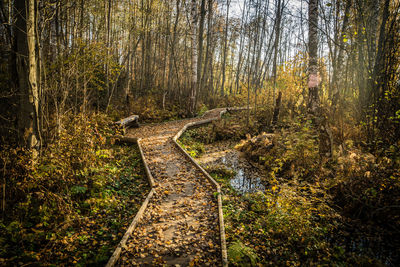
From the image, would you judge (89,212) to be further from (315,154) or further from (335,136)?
(335,136)

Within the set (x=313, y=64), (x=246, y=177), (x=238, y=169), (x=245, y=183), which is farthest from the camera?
(x=313, y=64)

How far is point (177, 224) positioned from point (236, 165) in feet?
15.1

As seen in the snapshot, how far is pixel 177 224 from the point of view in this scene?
409cm

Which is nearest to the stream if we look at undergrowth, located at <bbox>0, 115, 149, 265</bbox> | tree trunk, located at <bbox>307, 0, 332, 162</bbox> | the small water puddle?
the small water puddle

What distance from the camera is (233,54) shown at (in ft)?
107

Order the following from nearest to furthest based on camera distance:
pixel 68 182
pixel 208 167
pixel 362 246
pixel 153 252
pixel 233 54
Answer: pixel 153 252, pixel 362 246, pixel 68 182, pixel 208 167, pixel 233 54

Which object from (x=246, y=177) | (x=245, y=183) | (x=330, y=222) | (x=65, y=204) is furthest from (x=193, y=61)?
(x=330, y=222)

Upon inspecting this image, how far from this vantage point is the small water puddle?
6637 millimetres

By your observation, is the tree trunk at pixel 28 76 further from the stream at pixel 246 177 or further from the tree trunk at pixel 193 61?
the tree trunk at pixel 193 61

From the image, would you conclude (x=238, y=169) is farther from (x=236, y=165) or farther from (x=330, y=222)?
(x=330, y=222)

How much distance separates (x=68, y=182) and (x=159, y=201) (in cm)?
205

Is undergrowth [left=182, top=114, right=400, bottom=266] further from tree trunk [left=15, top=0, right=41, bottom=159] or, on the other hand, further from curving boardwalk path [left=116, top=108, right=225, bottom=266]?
tree trunk [left=15, top=0, right=41, bottom=159]

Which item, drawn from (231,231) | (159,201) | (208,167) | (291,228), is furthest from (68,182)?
(291,228)

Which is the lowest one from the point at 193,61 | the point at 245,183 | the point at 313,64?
the point at 245,183
